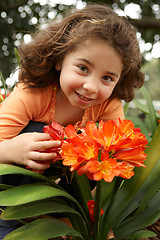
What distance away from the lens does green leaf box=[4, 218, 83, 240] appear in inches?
26.8

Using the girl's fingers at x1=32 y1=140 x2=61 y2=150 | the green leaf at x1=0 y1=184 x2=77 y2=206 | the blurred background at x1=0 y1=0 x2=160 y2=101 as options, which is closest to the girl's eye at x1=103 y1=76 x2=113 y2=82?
the girl's fingers at x1=32 y1=140 x2=61 y2=150

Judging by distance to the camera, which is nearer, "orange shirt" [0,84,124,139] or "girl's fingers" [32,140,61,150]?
"girl's fingers" [32,140,61,150]

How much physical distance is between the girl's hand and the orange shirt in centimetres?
14

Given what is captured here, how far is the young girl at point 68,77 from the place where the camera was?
856 mm

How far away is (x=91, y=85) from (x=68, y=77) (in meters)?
0.11

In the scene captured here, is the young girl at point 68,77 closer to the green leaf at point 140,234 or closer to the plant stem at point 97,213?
the plant stem at point 97,213

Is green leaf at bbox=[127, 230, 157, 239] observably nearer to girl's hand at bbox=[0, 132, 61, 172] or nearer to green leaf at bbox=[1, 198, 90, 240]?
green leaf at bbox=[1, 198, 90, 240]

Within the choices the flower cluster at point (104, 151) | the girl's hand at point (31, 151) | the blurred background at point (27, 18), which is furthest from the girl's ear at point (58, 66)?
the blurred background at point (27, 18)

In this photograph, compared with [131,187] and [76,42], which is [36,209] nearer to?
[131,187]

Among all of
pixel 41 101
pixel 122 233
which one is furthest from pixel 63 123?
pixel 122 233

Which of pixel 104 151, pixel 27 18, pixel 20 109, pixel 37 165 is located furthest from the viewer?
pixel 27 18

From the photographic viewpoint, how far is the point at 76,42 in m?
0.95

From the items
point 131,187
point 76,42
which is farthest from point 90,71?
point 131,187

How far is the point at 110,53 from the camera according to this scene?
0.90 m
